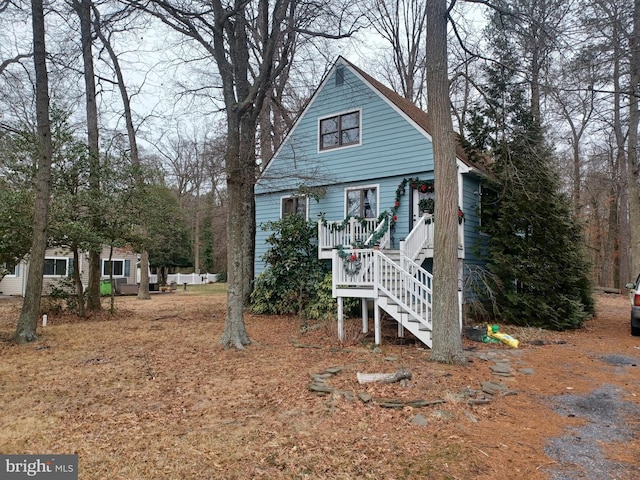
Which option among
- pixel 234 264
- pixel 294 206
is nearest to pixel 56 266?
pixel 294 206

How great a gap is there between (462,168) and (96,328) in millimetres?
10045

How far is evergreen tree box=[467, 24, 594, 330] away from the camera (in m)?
10.4

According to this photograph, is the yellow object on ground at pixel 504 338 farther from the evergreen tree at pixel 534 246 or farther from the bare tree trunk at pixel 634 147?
the bare tree trunk at pixel 634 147

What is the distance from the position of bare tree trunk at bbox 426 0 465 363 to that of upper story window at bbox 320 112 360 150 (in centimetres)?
594

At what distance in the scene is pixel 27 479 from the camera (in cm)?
307

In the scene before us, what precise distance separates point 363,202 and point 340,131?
249cm

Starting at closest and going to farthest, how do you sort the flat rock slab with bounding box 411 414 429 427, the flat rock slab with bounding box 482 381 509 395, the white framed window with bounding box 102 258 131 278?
the flat rock slab with bounding box 411 414 429 427, the flat rock slab with bounding box 482 381 509 395, the white framed window with bounding box 102 258 131 278

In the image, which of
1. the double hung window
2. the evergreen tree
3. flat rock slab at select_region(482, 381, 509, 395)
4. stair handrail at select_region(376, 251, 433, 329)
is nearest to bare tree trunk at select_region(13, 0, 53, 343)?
stair handrail at select_region(376, 251, 433, 329)

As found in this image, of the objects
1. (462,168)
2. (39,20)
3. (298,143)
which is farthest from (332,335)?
(39,20)

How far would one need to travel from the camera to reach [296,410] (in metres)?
4.41

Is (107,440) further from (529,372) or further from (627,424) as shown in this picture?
(529,372)

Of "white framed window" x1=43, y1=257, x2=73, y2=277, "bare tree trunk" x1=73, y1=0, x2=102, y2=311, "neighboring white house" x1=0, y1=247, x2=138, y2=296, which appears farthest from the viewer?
"white framed window" x1=43, y1=257, x2=73, y2=277

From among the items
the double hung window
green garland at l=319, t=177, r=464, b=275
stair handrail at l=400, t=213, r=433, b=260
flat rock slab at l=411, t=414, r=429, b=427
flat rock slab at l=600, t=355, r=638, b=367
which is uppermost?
green garland at l=319, t=177, r=464, b=275

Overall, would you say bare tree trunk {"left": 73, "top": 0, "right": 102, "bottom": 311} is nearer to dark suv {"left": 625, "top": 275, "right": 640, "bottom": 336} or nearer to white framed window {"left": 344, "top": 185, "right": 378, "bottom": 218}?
white framed window {"left": 344, "top": 185, "right": 378, "bottom": 218}
